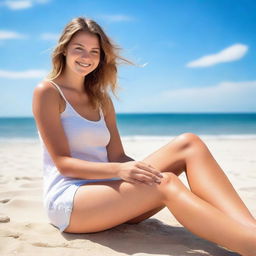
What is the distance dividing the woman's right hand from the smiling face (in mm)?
957

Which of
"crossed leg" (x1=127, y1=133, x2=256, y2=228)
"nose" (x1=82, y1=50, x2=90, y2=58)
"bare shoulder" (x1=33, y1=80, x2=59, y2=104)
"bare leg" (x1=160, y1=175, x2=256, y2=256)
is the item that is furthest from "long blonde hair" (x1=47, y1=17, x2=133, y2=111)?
"bare leg" (x1=160, y1=175, x2=256, y2=256)

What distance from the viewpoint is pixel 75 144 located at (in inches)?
103

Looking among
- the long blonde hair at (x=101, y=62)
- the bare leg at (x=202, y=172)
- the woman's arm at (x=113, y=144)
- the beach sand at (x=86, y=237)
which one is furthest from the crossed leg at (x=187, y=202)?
the long blonde hair at (x=101, y=62)

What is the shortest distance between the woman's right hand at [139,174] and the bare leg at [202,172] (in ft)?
1.06

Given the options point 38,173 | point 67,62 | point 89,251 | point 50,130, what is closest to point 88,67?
point 67,62

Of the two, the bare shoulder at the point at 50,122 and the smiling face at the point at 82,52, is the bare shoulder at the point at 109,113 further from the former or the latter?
the bare shoulder at the point at 50,122

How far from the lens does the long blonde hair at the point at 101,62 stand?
274cm

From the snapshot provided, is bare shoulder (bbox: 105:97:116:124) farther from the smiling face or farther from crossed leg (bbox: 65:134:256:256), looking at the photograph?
crossed leg (bbox: 65:134:256:256)

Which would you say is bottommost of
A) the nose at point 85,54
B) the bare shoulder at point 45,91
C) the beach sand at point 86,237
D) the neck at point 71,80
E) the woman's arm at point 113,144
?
the beach sand at point 86,237

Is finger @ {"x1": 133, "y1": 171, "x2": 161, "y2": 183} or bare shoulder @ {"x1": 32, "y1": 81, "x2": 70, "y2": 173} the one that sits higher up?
bare shoulder @ {"x1": 32, "y1": 81, "x2": 70, "y2": 173}

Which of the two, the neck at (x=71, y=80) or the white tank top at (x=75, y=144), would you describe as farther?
the neck at (x=71, y=80)

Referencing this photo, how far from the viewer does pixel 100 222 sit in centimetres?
232

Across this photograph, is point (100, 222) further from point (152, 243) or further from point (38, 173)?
point (38, 173)

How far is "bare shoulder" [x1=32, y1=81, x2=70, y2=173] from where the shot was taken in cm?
244
